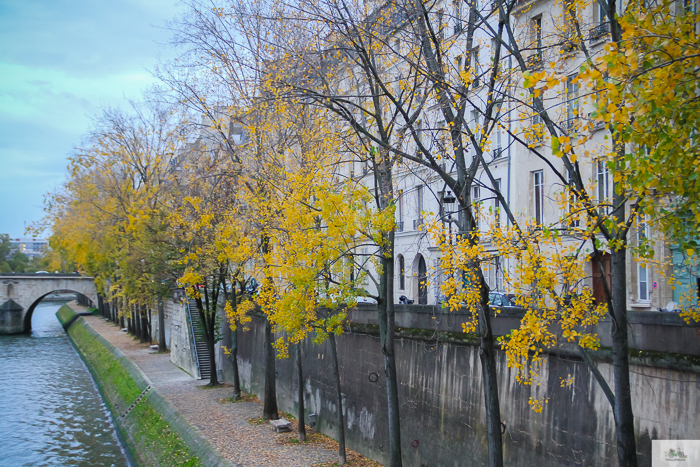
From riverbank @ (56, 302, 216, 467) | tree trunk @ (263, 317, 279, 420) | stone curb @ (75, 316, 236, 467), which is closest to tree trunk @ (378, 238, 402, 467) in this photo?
stone curb @ (75, 316, 236, 467)

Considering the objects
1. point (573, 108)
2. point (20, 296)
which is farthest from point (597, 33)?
point (20, 296)

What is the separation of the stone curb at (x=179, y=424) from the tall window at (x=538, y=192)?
14.4 metres

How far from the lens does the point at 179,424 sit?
20219 millimetres

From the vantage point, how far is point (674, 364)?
8227 millimetres

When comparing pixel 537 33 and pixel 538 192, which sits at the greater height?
pixel 537 33

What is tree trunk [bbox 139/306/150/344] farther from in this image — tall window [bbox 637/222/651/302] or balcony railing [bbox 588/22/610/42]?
balcony railing [bbox 588/22/610/42]

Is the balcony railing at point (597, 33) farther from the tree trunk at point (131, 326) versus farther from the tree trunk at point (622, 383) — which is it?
the tree trunk at point (131, 326)

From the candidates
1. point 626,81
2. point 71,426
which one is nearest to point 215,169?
point 71,426

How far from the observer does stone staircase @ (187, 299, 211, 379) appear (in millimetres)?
30078

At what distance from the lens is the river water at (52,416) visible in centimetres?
2200

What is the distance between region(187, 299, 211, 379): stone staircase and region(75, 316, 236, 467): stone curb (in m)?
2.69

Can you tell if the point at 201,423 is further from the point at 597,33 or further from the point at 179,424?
the point at 597,33

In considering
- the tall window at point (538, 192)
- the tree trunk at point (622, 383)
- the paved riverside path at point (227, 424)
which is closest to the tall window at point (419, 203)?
the tree trunk at point (622, 383)

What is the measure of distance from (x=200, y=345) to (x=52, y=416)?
7.53 meters
